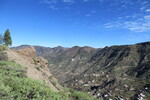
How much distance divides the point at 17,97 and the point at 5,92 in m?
3.83

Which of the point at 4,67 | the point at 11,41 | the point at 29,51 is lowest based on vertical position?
the point at 4,67

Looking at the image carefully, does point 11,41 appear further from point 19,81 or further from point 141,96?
point 141,96

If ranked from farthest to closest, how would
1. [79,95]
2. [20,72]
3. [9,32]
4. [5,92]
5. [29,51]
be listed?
[9,32]
[29,51]
[79,95]
[20,72]
[5,92]

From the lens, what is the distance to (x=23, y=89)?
3064 cm

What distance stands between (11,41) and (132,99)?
160614 millimetres

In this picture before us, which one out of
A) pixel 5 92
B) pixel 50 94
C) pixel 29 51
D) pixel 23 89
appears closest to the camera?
pixel 5 92

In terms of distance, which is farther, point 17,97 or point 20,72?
point 20,72

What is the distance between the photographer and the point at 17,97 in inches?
1128

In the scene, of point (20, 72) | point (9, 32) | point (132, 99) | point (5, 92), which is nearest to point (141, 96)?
point (132, 99)

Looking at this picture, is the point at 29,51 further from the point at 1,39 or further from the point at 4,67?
the point at 4,67

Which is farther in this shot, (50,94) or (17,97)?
(50,94)

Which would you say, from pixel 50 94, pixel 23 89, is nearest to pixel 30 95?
pixel 23 89

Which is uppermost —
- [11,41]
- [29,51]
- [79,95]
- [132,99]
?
[11,41]

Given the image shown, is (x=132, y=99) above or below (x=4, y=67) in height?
below
